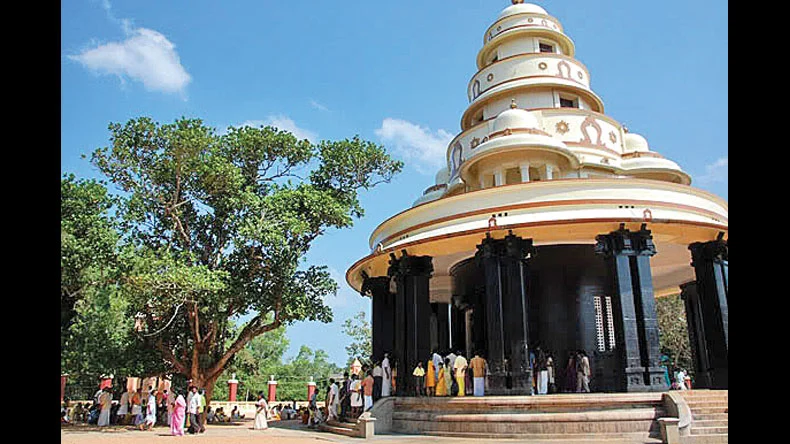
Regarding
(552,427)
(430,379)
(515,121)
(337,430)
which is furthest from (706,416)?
(515,121)

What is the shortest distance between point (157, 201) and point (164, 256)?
305cm

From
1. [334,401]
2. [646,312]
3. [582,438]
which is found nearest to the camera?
[582,438]

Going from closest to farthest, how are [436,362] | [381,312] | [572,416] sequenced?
[572,416]
[436,362]
[381,312]

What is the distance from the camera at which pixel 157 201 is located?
22.3m

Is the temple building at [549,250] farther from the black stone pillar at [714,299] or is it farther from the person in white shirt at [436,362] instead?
the person in white shirt at [436,362]

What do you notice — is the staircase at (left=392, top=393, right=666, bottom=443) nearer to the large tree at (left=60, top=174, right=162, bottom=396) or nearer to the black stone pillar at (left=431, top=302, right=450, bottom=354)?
the black stone pillar at (left=431, top=302, right=450, bottom=354)

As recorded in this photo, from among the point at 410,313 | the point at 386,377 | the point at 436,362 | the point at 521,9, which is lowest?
the point at 386,377

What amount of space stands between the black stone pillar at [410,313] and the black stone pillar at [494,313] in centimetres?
230

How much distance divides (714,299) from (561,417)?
5.71 meters

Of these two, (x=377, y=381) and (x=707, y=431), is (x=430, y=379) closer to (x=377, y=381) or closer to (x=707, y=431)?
(x=377, y=381)

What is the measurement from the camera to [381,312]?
20203 mm

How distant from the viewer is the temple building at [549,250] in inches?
579

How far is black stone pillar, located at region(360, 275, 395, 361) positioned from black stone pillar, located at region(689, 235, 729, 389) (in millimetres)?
9071
